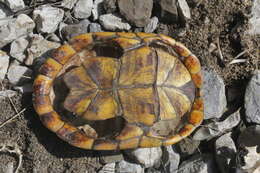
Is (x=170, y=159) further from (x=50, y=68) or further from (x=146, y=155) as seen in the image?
(x=50, y=68)

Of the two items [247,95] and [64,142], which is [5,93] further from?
[247,95]

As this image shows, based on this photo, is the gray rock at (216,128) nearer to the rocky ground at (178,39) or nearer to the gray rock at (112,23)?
the rocky ground at (178,39)

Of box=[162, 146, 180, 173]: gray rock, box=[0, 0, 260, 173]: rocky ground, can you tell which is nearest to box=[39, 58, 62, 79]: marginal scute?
box=[0, 0, 260, 173]: rocky ground

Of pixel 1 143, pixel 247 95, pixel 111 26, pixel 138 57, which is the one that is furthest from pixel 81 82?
pixel 247 95

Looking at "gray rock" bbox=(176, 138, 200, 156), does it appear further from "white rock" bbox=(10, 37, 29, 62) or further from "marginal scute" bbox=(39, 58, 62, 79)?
"white rock" bbox=(10, 37, 29, 62)

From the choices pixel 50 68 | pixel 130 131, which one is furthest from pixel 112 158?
pixel 50 68

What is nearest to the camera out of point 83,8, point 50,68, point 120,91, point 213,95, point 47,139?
point 120,91
